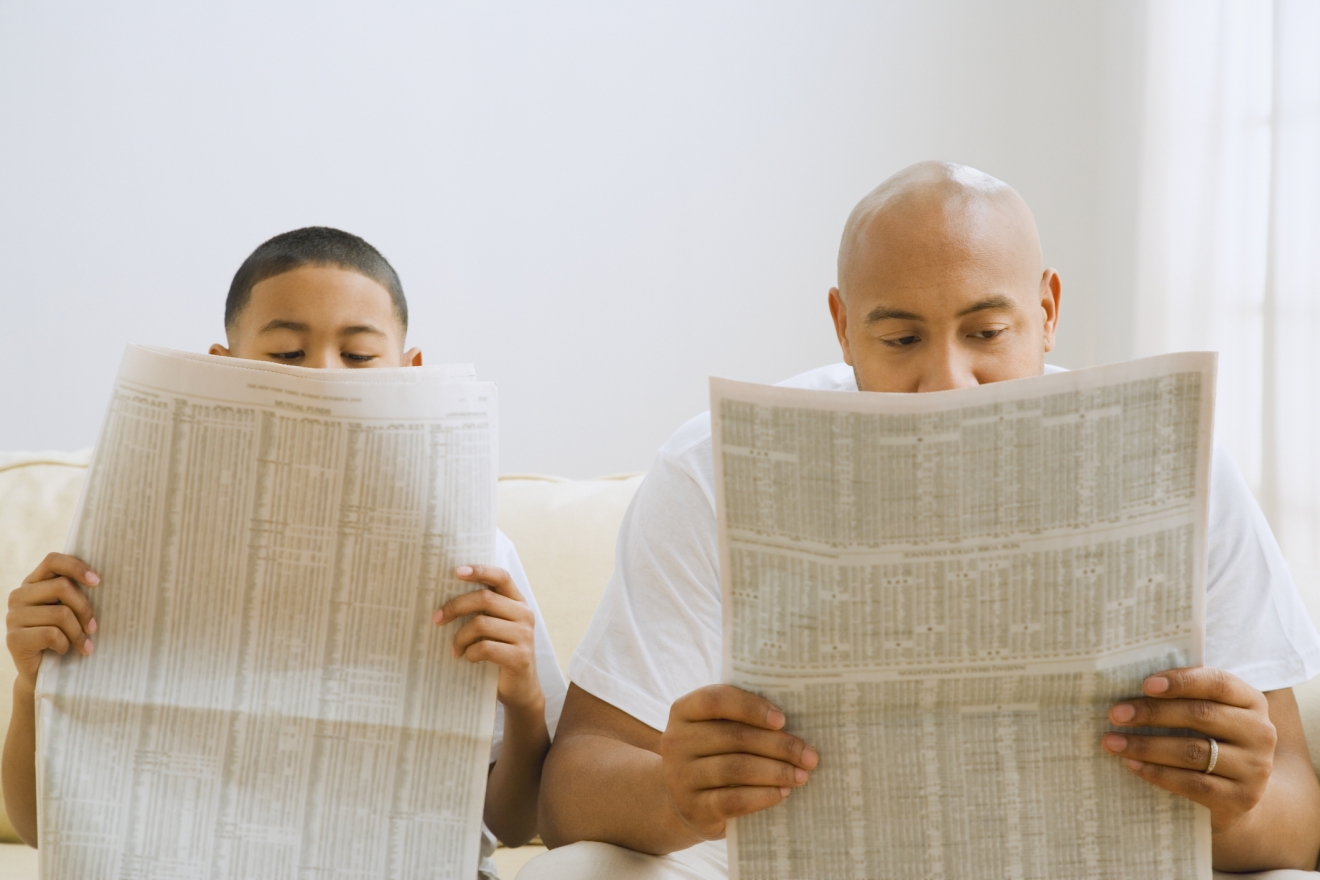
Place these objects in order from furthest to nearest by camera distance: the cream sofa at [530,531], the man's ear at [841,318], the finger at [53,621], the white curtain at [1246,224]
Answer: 1. the white curtain at [1246,224]
2. the cream sofa at [530,531]
3. the man's ear at [841,318]
4. the finger at [53,621]

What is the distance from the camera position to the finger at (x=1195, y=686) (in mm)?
723

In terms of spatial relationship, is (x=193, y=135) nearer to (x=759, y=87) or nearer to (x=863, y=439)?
(x=759, y=87)

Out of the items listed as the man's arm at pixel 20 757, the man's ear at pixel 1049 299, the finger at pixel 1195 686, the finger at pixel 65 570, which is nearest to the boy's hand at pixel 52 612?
the finger at pixel 65 570

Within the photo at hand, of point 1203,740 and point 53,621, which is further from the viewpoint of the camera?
point 53,621

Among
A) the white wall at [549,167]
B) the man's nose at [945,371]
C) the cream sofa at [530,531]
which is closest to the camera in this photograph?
the man's nose at [945,371]

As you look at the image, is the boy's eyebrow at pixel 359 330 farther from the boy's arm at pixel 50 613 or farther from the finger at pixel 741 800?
the finger at pixel 741 800

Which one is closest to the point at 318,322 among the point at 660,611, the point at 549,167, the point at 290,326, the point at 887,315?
the point at 290,326

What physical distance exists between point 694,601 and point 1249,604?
51 cm

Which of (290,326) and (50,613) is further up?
(290,326)

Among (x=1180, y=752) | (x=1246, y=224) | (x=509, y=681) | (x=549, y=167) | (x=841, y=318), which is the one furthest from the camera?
(x=549, y=167)

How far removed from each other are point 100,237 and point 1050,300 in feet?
6.13

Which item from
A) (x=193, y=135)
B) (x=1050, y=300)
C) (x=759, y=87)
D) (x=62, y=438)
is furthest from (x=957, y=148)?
(x=62, y=438)

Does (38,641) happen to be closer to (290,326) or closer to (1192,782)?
(290,326)

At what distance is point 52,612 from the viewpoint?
2.96ft
